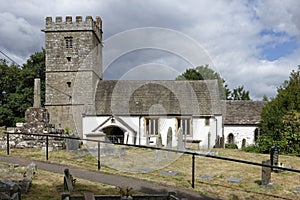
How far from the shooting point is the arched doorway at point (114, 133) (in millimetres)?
27020

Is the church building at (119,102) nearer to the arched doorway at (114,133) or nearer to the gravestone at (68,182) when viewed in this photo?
the arched doorway at (114,133)

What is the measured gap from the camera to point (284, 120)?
18406mm

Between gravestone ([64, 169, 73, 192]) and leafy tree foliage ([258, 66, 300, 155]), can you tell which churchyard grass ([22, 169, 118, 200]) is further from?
leafy tree foliage ([258, 66, 300, 155])

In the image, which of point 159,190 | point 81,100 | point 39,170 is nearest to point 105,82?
point 81,100

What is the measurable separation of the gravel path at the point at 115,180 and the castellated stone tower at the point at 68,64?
58.0 ft

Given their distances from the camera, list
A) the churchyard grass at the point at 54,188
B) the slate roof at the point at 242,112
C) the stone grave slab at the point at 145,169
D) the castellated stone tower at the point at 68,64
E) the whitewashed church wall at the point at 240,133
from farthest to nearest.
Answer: the slate roof at the point at 242,112, the whitewashed church wall at the point at 240,133, the castellated stone tower at the point at 68,64, the stone grave slab at the point at 145,169, the churchyard grass at the point at 54,188

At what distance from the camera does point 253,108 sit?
3112cm

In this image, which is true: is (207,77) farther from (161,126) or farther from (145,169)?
(145,169)

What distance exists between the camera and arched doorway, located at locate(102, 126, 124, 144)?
88.6 feet

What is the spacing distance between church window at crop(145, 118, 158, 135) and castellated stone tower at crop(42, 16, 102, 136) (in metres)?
6.07

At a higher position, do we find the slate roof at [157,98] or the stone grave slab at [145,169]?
the slate roof at [157,98]

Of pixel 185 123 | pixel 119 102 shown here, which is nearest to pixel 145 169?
pixel 185 123

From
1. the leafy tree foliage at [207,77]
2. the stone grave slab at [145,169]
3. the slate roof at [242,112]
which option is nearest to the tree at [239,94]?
the leafy tree foliage at [207,77]

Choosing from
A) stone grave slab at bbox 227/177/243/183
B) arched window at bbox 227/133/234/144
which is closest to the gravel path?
stone grave slab at bbox 227/177/243/183
